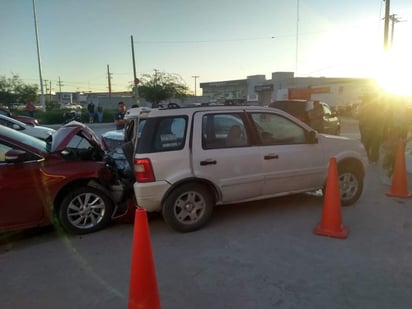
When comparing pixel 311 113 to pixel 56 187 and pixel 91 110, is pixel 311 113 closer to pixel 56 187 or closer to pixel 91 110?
pixel 56 187

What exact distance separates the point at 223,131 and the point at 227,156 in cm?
36

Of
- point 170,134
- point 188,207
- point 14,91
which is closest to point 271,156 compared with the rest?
point 188,207

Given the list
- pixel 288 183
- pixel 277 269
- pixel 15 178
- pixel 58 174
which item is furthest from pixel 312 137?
pixel 15 178

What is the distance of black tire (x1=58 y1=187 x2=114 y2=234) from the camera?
176 inches

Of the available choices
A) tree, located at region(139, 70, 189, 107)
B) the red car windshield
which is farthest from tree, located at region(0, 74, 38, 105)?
the red car windshield

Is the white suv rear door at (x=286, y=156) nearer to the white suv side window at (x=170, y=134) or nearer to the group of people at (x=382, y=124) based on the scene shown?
the white suv side window at (x=170, y=134)

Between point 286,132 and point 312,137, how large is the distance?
42cm

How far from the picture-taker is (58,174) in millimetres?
4387

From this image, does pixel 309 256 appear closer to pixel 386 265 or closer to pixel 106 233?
pixel 386 265

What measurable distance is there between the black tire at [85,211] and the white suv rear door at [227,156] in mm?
1412

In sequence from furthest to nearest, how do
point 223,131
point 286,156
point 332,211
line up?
point 286,156, point 223,131, point 332,211

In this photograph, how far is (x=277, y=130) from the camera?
199 inches

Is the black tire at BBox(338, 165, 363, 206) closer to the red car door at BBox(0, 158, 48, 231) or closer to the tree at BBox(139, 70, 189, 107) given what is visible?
the red car door at BBox(0, 158, 48, 231)

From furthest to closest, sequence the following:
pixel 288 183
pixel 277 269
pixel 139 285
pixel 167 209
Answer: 1. pixel 288 183
2. pixel 167 209
3. pixel 277 269
4. pixel 139 285
